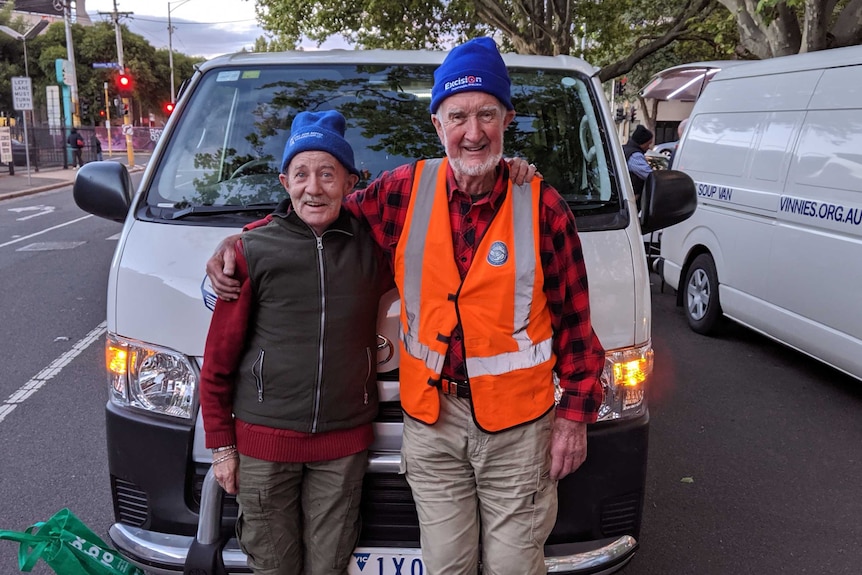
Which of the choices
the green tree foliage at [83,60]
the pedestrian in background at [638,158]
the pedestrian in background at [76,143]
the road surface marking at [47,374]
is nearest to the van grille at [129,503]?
the road surface marking at [47,374]

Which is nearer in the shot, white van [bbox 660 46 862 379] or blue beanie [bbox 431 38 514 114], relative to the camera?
blue beanie [bbox 431 38 514 114]

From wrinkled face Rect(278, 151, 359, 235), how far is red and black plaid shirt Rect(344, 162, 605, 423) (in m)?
0.24

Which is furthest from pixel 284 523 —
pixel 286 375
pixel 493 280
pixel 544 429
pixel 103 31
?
pixel 103 31

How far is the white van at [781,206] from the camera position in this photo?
5.36m

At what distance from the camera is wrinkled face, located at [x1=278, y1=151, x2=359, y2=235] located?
226 cm

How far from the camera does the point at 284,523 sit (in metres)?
2.35

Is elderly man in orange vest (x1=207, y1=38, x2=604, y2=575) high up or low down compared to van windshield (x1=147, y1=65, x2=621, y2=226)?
down

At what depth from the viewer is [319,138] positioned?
2.26m

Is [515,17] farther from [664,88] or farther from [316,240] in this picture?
[316,240]

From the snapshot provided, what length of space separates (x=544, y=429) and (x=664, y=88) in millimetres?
15541

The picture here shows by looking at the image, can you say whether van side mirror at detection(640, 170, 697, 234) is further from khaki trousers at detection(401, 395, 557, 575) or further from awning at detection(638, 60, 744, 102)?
awning at detection(638, 60, 744, 102)

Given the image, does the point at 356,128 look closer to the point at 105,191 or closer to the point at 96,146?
the point at 105,191

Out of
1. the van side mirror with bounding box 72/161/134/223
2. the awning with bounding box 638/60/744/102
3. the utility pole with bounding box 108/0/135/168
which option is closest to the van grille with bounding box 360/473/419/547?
the van side mirror with bounding box 72/161/134/223

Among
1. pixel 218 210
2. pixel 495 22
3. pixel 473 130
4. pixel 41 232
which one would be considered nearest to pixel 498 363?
pixel 473 130
